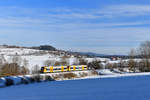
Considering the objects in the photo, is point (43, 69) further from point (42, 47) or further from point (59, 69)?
point (42, 47)

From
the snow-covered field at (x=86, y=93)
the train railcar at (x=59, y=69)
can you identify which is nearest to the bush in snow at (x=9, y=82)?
the snow-covered field at (x=86, y=93)

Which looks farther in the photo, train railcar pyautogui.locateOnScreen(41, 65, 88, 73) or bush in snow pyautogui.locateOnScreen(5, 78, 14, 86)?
train railcar pyautogui.locateOnScreen(41, 65, 88, 73)

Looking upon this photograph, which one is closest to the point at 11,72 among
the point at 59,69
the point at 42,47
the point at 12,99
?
the point at 59,69

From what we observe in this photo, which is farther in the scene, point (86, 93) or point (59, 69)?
point (59, 69)

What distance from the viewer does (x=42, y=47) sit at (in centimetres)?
16812

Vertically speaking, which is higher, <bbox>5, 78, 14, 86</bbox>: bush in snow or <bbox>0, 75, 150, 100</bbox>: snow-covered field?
<bbox>0, 75, 150, 100</bbox>: snow-covered field

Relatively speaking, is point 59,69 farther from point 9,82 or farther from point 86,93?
point 86,93

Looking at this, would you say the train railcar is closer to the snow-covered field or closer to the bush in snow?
the bush in snow

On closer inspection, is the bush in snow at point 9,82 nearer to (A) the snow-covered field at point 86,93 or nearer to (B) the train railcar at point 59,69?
(A) the snow-covered field at point 86,93

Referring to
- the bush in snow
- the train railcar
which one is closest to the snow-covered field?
the bush in snow

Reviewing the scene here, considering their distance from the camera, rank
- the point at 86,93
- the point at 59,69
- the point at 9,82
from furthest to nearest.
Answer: the point at 59,69, the point at 9,82, the point at 86,93

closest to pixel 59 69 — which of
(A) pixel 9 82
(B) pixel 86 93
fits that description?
(A) pixel 9 82

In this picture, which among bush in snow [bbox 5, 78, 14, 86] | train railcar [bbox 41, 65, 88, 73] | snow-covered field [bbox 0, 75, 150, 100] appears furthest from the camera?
train railcar [bbox 41, 65, 88, 73]

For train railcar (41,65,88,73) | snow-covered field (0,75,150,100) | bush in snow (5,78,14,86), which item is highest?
train railcar (41,65,88,73)
